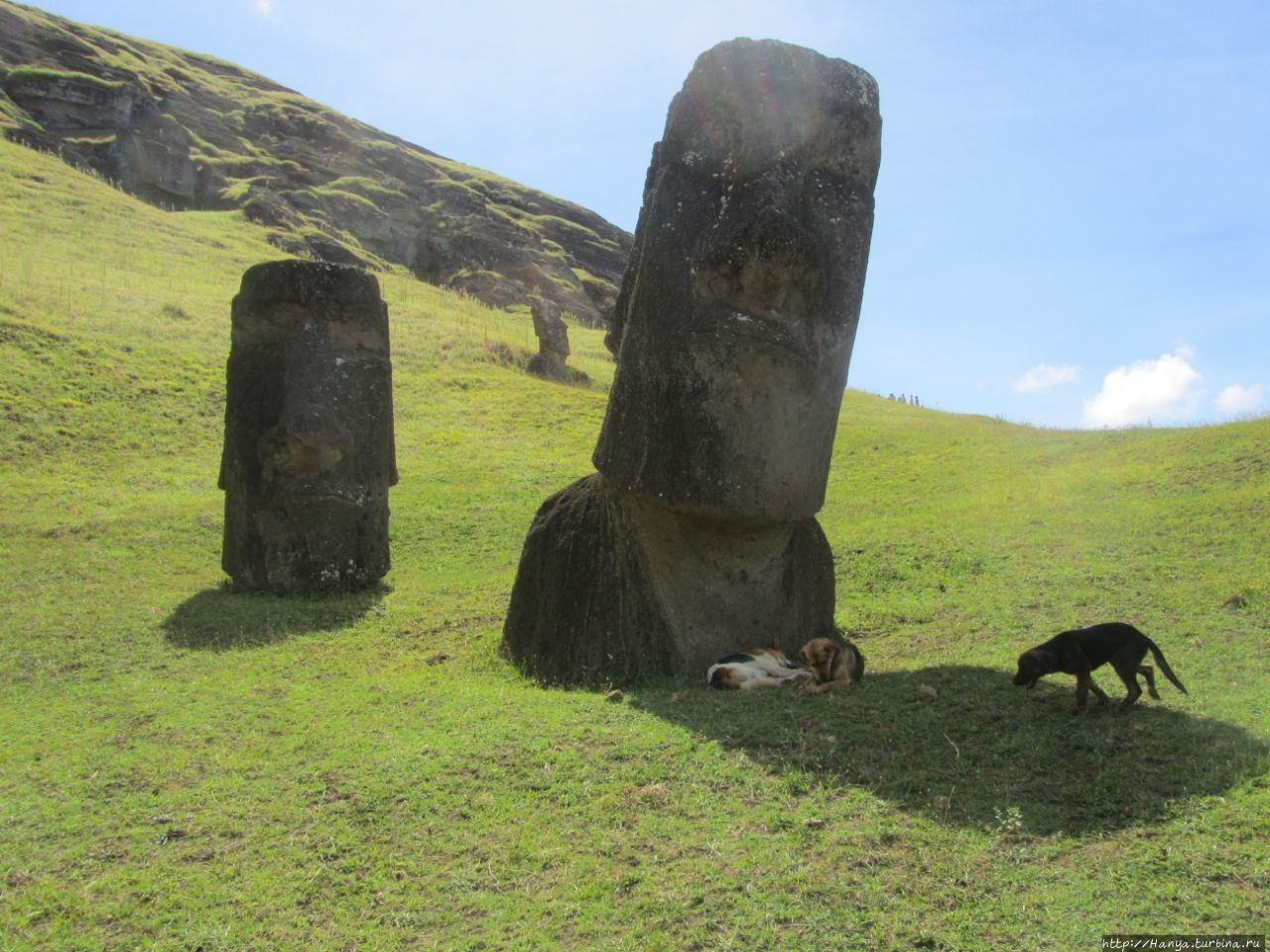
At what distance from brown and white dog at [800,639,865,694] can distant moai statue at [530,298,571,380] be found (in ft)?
67.1

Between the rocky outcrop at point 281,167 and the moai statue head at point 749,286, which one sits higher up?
the rocky outcrop at point 281,167

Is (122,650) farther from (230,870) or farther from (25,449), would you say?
(25,449)

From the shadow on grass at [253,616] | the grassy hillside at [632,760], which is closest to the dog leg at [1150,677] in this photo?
the grassy hillside at [632,760]

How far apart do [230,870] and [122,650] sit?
16.7 feet

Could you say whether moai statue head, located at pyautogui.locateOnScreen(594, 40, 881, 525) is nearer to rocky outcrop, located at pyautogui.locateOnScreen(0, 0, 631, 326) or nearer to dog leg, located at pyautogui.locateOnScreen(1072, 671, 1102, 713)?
dog leg, located at pyautogui.locateOnScreen(1072, 671, 1102, 713)

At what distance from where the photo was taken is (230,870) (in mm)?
4422

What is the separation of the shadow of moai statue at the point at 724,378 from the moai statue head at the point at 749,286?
11mm

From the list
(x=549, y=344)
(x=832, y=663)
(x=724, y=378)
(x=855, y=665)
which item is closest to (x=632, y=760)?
(x=832, y=663)

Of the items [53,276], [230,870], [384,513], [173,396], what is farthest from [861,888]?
[53,276]

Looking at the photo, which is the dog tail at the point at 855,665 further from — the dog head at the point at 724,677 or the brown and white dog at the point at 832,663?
the dog head at the point at 724,677

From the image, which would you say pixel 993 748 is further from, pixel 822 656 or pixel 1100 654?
pixel 822 656

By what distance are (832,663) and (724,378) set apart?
1.88 meters

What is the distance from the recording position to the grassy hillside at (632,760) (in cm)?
385

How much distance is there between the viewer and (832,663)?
657 centimetres
